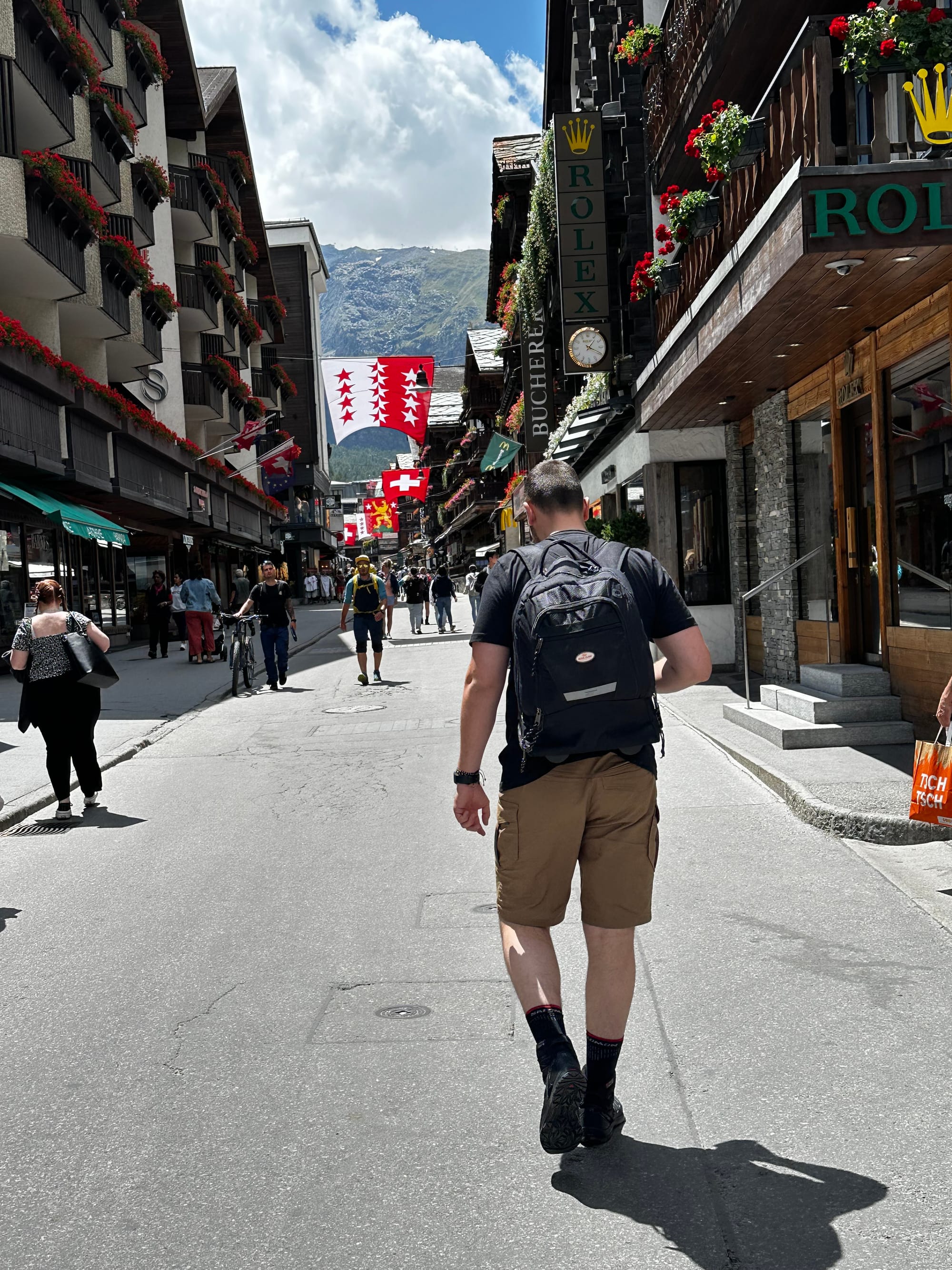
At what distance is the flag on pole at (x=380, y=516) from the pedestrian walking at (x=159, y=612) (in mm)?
40908

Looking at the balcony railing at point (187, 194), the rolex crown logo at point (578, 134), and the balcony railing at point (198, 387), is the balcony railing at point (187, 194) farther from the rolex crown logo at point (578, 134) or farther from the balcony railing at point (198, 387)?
the rolex crown logo at point (578, 134)

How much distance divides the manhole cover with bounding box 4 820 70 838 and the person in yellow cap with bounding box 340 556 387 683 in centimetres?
951

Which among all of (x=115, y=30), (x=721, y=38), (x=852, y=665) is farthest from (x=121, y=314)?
(x=852, y=665)

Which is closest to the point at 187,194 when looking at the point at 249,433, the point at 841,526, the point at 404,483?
the point at 249,433

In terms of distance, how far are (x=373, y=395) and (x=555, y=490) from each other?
82.0 ft

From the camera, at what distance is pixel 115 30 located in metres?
33.0

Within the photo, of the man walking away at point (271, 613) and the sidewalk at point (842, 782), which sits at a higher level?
the man walking away at point (271, 613)

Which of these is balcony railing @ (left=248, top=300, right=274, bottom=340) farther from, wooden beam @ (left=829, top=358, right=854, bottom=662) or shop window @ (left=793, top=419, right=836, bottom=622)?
wooden beam @ (left=829, top=358, right=854, bottom=662)

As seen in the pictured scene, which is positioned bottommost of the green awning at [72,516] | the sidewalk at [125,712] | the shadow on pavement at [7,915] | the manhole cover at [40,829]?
the manhole cover at [40,829]

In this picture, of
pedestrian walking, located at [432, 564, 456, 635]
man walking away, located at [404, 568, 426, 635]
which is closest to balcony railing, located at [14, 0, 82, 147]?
man walking away, located at [404, 568, 426, 635]

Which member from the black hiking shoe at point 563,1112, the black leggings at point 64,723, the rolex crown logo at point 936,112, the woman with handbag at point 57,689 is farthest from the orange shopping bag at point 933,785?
the black leggings at point 64,723

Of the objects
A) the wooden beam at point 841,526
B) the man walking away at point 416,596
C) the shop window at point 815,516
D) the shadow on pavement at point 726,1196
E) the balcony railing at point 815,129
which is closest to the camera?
the shadow on pavement at point 726,1196

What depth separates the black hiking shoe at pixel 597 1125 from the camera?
3.54 metres

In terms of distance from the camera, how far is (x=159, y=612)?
26469 mm
